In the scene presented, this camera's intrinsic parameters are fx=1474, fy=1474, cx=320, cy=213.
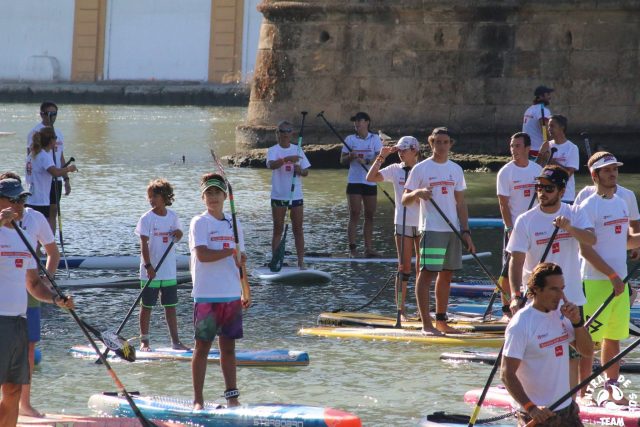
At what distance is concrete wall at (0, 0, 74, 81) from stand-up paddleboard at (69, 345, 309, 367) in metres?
50.4

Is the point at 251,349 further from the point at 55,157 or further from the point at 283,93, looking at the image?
the point at 283,93

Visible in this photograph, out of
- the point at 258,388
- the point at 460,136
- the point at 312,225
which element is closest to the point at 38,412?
the point at 258,388

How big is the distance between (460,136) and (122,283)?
13336 millimetres

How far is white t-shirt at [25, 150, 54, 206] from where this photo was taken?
13289 millimetres

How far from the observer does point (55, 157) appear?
13.8 meters

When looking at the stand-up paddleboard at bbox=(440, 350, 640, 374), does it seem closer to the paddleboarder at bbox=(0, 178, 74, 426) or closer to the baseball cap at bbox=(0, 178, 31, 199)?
the paddleboarder at bbox=(0, 178, 74, 426)

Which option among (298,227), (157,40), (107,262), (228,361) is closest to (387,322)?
(298,227)

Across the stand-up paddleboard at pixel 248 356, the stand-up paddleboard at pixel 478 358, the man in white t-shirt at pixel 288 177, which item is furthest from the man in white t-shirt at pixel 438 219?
the man in white t-shirt at pixel 288 177

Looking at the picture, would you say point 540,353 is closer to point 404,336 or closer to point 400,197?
point 404,336

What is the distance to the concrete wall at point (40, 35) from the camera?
194 feet

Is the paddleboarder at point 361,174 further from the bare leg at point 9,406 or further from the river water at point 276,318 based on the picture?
the bare leg at point 9,406

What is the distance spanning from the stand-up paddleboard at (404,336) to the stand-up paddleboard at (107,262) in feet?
12.0

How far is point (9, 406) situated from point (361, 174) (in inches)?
300

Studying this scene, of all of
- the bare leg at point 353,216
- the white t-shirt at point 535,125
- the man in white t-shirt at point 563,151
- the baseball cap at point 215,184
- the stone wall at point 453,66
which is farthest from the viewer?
the stone wall at point 453,66
